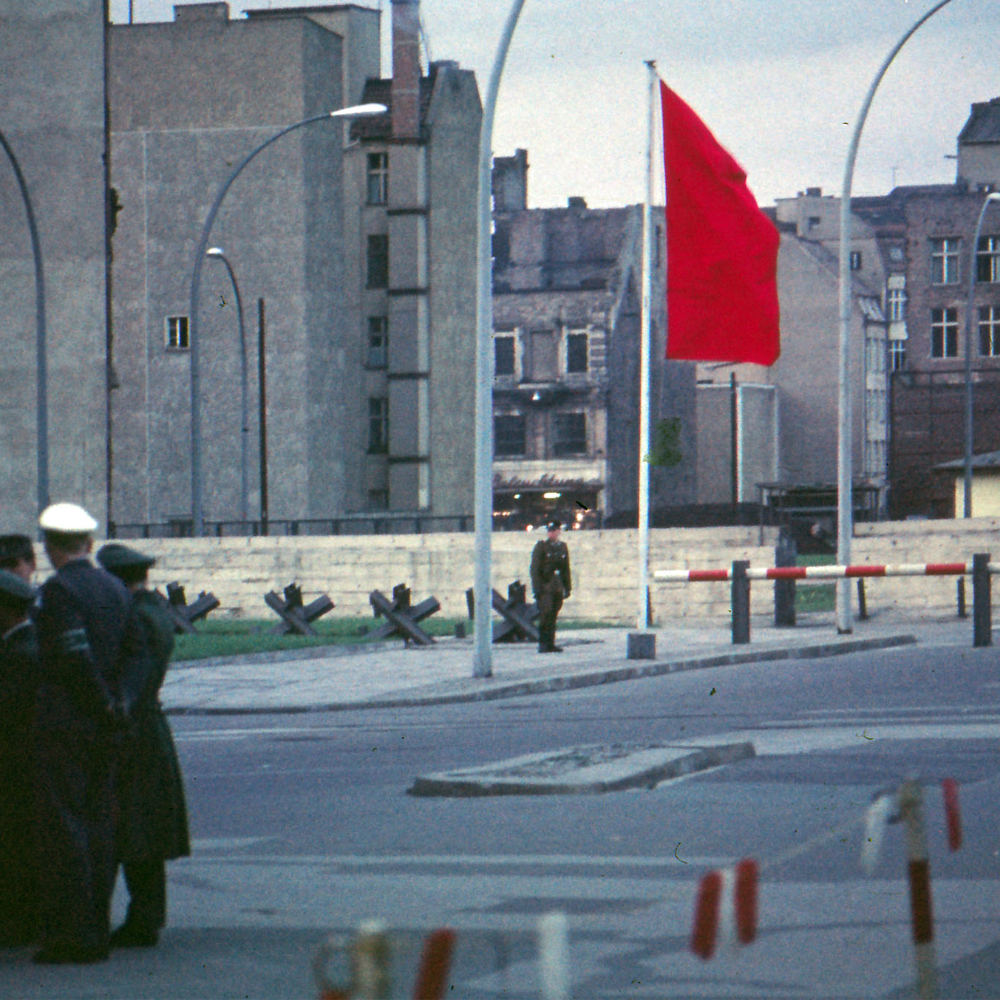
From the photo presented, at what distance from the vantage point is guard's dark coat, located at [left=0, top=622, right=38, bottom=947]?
7.86 meters

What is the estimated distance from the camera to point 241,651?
28281mm

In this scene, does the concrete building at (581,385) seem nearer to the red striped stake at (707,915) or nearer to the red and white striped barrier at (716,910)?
the red and white striped barrier at (716,910)

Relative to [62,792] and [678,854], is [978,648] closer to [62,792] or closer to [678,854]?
[678,854]

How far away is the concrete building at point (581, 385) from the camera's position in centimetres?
8325

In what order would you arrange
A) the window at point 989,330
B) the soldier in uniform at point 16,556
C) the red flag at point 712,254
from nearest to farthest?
1. the soldier in uniform at point 16,556
2. the red flag at point 712,254
3. the window at point 989,330

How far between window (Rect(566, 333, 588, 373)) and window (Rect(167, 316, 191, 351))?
21587mm

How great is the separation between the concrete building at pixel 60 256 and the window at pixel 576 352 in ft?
116

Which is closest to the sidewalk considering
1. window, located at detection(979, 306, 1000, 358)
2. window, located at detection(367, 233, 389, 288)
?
window, located at detection(367, 233, 389, 288)

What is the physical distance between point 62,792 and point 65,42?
45.1 meters

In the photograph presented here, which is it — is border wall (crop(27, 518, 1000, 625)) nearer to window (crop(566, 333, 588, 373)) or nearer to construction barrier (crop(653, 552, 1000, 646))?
construction barrier (crop(653, 552, 1000, 646))

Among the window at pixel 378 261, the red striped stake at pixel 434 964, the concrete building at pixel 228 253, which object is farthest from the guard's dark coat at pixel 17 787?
the window at pixel 378 261

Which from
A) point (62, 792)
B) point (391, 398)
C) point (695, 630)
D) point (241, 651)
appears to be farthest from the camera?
point (391, 398)

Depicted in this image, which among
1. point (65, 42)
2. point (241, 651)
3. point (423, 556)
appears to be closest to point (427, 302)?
point (65, 42)

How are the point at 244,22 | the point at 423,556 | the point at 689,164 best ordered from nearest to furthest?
the point at 689,164, the point at 423,556, the point at 244,22
